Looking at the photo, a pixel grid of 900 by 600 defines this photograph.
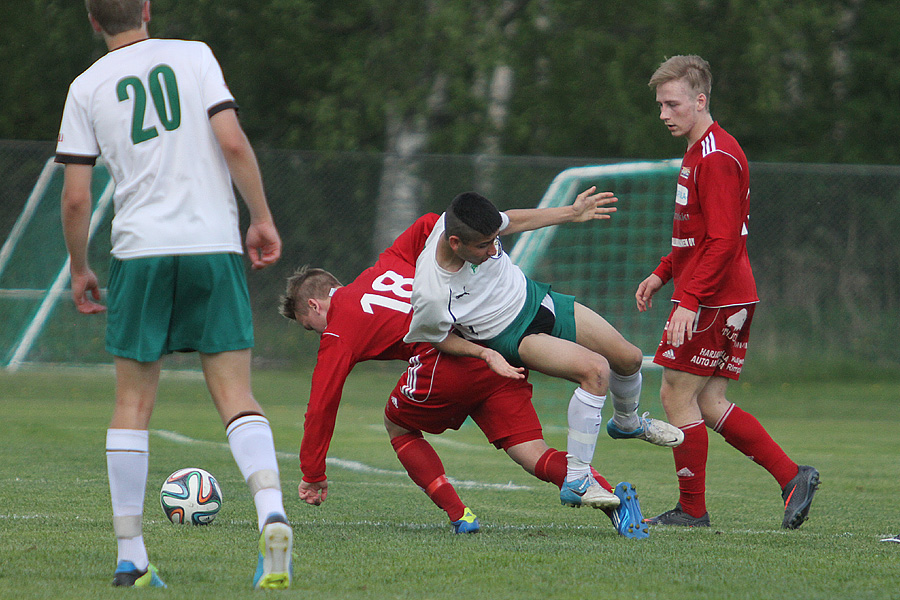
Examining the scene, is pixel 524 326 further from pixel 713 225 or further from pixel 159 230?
pixel 159 230

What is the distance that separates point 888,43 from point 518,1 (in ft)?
22.4

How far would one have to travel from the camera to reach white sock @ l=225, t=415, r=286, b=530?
338 cm

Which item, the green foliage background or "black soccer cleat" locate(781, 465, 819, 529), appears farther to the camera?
the green foliage background

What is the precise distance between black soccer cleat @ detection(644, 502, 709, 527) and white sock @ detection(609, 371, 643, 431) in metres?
0.52

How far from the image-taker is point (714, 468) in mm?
7652

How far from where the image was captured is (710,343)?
5.16 meters

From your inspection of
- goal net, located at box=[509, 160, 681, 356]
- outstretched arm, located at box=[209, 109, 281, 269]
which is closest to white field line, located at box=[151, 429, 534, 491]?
outstretched arm, located at box=[209, 109, 281, 269]

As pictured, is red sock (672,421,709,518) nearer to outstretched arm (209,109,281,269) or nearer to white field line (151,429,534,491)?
white field line (151,429,534,491)

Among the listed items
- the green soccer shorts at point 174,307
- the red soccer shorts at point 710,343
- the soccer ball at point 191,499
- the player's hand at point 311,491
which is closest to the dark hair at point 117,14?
the green soccer shorts at point 174,307

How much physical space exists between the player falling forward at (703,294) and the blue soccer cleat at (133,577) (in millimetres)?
2499

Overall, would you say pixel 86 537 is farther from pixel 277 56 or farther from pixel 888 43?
pixel 888 43

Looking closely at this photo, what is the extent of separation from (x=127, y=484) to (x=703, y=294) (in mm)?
2698

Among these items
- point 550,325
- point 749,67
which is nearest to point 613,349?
point 550,325

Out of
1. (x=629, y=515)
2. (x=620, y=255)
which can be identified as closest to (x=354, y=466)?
(x=629, y=515)
